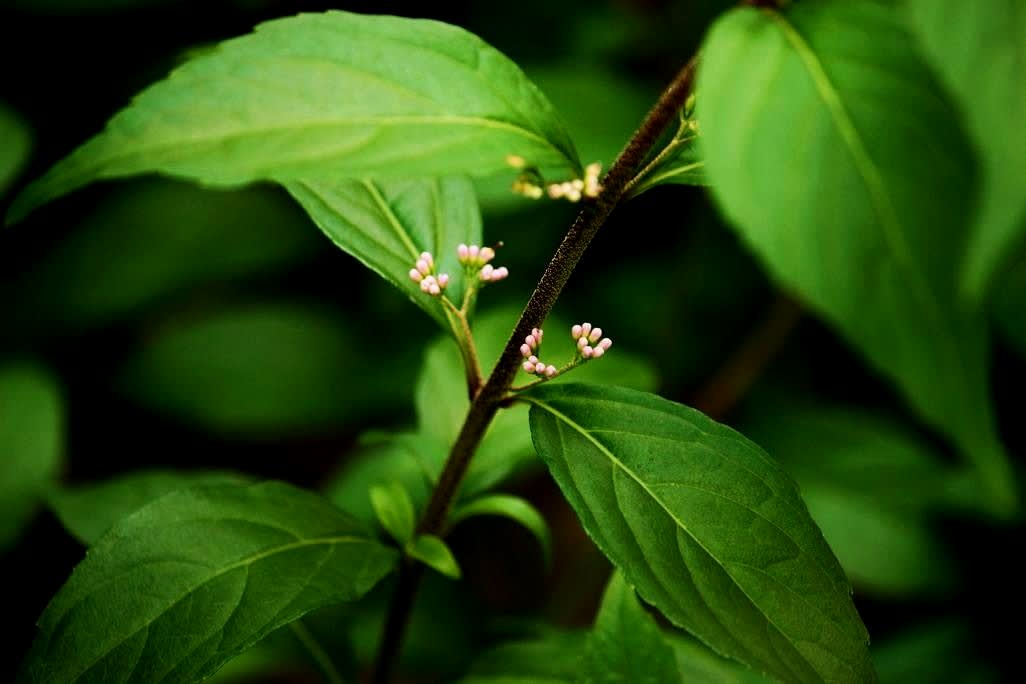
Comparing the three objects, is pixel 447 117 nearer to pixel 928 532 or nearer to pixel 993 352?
pixel 928 532

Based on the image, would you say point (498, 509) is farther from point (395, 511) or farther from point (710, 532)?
point (710, 532)

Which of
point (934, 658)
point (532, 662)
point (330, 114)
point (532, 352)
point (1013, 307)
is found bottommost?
point (934, 658)

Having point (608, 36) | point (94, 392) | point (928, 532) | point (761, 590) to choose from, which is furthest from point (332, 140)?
point (608, 36)

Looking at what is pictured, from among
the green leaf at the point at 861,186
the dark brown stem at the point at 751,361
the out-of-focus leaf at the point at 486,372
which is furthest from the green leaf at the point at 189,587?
the dark brown stem at the point at 751,361

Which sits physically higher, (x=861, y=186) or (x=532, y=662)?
(x=861, y=186)

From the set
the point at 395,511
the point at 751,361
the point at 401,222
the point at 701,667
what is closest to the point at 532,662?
the point at 701,667
